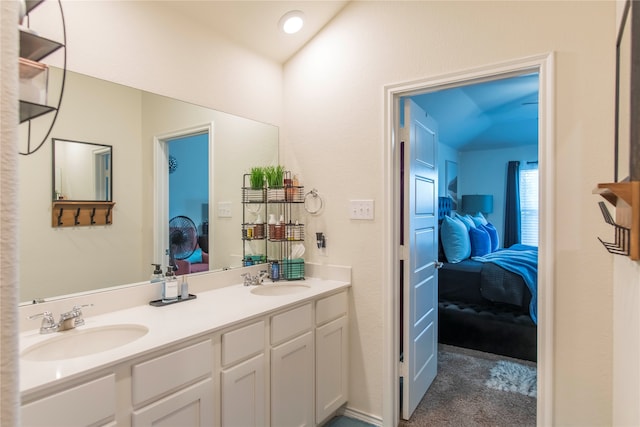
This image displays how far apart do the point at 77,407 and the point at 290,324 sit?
958 millimetres

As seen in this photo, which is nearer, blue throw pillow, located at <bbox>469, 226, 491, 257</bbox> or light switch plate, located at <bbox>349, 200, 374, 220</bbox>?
light switch plate, located at <bbox>349, 200, 374, 220</bbox>

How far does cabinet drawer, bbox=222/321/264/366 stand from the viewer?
1.48 m

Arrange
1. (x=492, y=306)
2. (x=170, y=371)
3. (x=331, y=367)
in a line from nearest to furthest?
(x=170, y=371)
(x=331, y=367)
(x=492, y=306)

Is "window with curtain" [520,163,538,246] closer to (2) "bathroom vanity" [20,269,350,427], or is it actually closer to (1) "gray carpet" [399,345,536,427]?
(1) "gray carpet" [399,345,536,427]

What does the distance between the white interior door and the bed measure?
2.27ft

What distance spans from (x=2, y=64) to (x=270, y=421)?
1.75 metres

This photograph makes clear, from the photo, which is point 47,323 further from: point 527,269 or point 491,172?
point 491,172

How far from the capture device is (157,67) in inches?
71.1

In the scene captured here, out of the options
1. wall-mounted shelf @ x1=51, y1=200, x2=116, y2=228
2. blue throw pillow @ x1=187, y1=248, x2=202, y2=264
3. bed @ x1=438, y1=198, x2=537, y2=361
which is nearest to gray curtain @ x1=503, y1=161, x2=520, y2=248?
bed @ x1=438, y1=198, x2=537, y2=361

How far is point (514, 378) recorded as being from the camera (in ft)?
8.97

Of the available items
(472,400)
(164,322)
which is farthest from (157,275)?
(472,400)

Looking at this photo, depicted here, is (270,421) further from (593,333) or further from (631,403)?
(593,333)

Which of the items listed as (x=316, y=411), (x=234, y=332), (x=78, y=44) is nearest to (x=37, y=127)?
(x=78, y=44)

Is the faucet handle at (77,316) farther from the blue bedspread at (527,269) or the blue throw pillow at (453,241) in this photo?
the blue throw pillow at (453,241)
